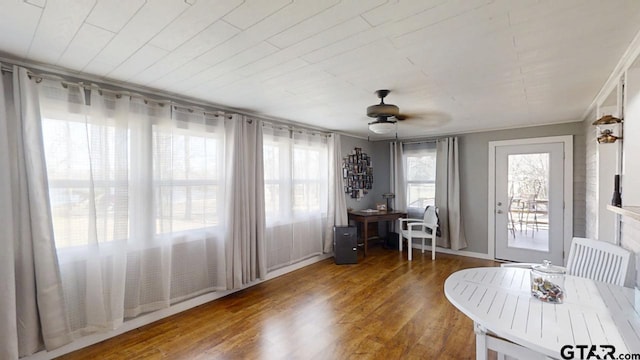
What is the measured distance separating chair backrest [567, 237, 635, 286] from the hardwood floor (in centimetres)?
101

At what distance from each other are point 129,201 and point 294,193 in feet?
7.10

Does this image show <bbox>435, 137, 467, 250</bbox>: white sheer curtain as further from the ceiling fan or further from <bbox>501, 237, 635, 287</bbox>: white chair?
<bbox>501, 237, 635, 287</bbox>: white chair

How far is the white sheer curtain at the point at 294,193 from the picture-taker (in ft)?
12.9

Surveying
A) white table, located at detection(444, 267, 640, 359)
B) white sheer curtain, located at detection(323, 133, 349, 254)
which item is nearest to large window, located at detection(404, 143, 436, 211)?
white sheer curtain, located at detection(323, 133, 349, 254)

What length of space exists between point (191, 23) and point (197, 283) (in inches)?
103

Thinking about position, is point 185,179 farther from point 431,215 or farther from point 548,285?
point 431,215

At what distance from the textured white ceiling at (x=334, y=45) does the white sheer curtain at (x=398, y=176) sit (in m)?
2.79

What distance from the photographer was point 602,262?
1979 mm

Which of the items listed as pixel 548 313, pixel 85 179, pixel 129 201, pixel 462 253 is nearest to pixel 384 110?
pixel 548 313

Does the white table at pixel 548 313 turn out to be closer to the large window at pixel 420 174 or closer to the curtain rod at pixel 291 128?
the curtain rod at pixel 291 128

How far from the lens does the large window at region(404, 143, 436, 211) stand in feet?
17.6

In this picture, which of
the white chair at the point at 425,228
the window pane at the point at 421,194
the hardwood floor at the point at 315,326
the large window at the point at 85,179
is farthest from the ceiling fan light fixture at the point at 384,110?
the window pane at the point at 421,194

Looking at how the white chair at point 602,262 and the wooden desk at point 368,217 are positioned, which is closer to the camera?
the white chair at point 602,262

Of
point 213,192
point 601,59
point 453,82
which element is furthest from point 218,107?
point 601,59
